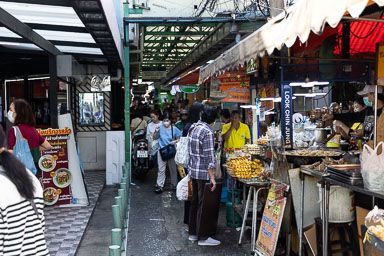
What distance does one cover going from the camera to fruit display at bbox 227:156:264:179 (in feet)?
21.8

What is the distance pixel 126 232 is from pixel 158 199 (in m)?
Answer: 2.82

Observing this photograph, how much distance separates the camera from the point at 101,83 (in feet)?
46.2

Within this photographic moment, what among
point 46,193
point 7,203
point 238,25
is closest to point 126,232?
point 46,193

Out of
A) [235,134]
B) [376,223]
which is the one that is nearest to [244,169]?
[235,134]

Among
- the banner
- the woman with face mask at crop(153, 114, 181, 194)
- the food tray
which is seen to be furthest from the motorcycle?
the food tray

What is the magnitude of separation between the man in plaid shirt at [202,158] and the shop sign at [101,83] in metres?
7.79

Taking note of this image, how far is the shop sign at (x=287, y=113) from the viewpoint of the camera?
21.2ft

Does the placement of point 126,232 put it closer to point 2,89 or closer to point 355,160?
point 355,160

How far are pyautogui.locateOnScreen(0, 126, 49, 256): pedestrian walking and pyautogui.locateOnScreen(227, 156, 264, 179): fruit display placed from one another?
151 inches

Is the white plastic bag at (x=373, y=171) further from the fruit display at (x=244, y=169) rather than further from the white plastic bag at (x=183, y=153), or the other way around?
the white plastic bag at (x=183, y=153)

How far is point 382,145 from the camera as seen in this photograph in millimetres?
4039

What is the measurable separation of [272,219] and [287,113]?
5.63 ft

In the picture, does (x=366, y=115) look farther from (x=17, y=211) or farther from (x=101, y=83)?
(x=101, y=83)

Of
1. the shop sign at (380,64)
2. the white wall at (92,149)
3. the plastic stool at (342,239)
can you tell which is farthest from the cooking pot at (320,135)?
the white wall at (92,149)
